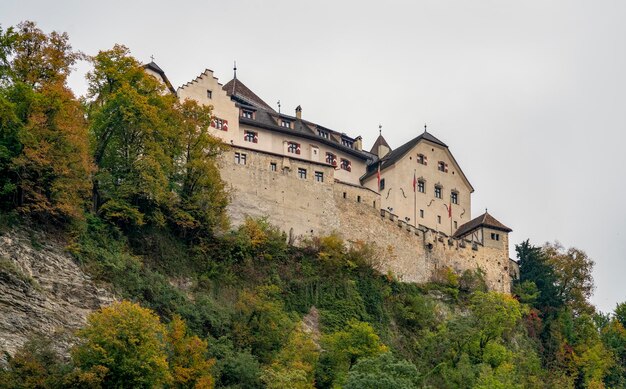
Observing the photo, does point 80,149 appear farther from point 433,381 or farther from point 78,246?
point 433,381

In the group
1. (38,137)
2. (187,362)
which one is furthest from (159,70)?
(187,362)

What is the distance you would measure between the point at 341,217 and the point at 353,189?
224cm

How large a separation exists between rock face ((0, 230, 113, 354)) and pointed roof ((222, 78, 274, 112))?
80.7ft

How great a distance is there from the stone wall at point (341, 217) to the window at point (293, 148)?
4293 mm

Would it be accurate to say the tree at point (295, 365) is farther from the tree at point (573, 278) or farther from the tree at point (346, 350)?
the tree at point (573, 278)

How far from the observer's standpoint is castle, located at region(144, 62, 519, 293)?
59.4 metres

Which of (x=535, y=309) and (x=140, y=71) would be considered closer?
(x=140, y=71)

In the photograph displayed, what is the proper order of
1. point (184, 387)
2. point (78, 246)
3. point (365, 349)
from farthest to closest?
1. point (365, 349)
2. point (78, 246)
3. point (184, 387)

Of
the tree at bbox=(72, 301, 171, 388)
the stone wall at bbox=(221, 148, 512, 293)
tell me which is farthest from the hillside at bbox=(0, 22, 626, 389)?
the stone wall at bbox=(221, 148, 512, 293)

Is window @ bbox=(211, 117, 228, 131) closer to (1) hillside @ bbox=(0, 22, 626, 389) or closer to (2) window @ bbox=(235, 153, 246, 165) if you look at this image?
(2) window @ bbox=(235, 153, 246, 165)

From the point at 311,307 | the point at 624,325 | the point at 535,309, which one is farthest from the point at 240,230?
the point at 624,325

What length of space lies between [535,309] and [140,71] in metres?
27.8

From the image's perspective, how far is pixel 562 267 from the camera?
223 ft

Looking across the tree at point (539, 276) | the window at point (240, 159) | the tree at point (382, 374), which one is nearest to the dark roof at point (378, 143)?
the tree at point (539, 276)
